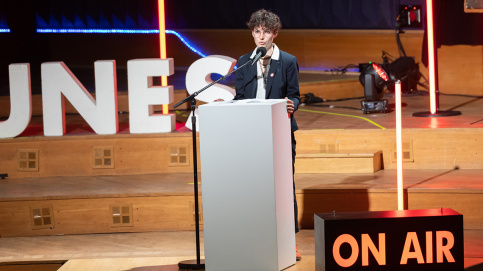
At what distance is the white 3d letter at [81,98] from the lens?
17.3 feet

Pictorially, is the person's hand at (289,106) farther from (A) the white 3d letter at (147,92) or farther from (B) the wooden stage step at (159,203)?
(A) the white 3d letter at (147,92)

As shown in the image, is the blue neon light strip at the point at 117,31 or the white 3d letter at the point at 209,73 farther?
the blue neon light strip at the point at 117,31

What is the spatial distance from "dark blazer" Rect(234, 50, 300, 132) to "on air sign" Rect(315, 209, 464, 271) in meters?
0.81

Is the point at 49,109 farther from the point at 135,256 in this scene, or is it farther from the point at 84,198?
the point at 135,256

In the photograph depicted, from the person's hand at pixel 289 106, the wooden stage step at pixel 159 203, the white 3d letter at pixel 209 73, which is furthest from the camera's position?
the white 3d letter at pixel 209 73

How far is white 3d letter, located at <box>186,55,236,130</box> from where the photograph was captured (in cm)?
526

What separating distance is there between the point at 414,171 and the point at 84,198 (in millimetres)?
2250

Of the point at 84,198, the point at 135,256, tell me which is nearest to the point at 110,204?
the point at 84,198

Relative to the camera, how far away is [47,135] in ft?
17.4

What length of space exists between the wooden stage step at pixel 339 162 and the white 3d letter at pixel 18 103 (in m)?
2.02

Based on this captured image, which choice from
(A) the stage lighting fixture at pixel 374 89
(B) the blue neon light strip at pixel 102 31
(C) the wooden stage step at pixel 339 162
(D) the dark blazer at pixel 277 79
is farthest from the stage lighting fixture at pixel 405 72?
(B) the blue neon light strip at pixel 102 31

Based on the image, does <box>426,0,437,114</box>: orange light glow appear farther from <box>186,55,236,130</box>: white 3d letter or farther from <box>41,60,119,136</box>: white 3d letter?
<box>41,60,119,136</box>: white 3d letter

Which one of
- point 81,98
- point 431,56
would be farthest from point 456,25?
point 81,98

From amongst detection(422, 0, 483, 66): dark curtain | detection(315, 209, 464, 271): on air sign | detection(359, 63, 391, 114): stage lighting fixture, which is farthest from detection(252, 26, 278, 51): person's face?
detection(422, 0, 483, 66): dark curtain
